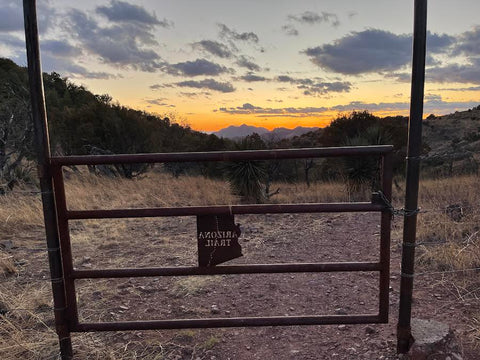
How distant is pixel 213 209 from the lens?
2.50 m

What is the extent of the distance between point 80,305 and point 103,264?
1.33 metres

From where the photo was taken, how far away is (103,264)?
512cm

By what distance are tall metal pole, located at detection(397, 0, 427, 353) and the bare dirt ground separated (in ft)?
1.05

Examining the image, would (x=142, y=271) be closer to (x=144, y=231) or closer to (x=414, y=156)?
(x=414, y=156)

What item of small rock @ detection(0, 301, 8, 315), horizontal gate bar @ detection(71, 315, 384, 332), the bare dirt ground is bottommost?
the bare dirt ground

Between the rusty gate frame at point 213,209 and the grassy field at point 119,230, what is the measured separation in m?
0.32

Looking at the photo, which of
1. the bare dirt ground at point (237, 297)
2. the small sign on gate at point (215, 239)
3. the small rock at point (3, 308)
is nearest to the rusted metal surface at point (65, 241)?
the bare dirt ground at point (237, 297)

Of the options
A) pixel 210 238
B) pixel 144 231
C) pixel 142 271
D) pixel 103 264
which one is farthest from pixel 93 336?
pixel 144 231

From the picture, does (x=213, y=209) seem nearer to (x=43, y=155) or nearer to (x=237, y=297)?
(x=43, y=155)

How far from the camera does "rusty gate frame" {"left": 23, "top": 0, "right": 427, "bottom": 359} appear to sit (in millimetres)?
2381

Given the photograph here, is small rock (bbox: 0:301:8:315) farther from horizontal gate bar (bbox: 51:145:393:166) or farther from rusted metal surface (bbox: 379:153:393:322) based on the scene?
rusted metal surface (bbox: 379:153:393:322)

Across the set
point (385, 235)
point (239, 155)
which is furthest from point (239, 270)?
point (385, 235)

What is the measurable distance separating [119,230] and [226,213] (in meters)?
4.79

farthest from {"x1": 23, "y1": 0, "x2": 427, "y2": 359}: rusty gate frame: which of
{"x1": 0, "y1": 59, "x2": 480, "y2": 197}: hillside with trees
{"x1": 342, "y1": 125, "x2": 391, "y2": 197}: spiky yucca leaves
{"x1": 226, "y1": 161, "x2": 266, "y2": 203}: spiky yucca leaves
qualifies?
{"x1": 342, "y1": 125, "x2": 391, "y2": 197}: spiky yucca leaves
